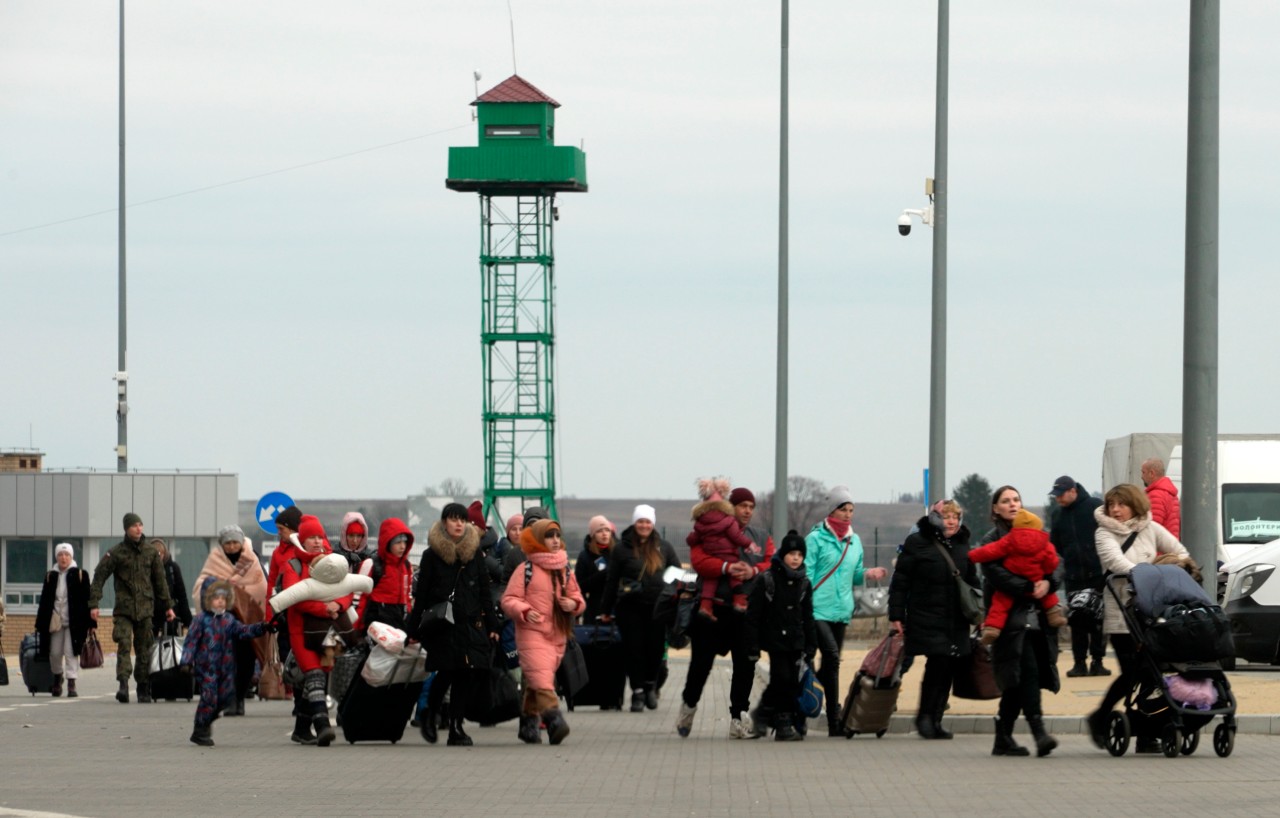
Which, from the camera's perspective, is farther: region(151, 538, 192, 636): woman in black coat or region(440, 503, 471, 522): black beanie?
region(151, 538, 192, 636): woman in black coat

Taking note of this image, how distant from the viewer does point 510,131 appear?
8550 centimetres

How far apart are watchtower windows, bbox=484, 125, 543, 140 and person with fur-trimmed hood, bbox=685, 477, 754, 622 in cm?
6856

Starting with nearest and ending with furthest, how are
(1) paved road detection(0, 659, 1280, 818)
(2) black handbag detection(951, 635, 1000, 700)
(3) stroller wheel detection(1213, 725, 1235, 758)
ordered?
(1) paved road detection(0, 659, 1280, 818) < (3) stroller wheel detection(1213, 725, 1235, 758) < (2) black handbag detection(951, 635, 1000, 700)

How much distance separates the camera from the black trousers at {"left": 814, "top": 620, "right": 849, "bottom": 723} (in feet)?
57.7

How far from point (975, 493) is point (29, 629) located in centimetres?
9511

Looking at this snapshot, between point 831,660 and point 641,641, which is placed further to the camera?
point 641,641

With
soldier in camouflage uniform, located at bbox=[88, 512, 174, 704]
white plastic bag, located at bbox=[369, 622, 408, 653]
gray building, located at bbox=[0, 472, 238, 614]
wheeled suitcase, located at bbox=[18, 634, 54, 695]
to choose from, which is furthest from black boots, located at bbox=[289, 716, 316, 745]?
gray building, located at bbox=[0, 472, 238, 614]

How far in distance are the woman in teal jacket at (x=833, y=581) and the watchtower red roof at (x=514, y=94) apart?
227ft

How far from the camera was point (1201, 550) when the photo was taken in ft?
59.2

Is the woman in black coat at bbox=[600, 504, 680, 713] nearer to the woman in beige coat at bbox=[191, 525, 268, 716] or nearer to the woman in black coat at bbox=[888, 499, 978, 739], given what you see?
the woman in beige coat at bbox=[191, 525, 268, 716]

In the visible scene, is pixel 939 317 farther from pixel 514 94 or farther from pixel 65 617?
pixel 514 94

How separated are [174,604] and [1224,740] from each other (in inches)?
478

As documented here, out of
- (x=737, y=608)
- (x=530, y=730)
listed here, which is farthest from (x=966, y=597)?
(x=530, y=730)

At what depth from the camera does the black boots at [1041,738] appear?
50.0 feet
